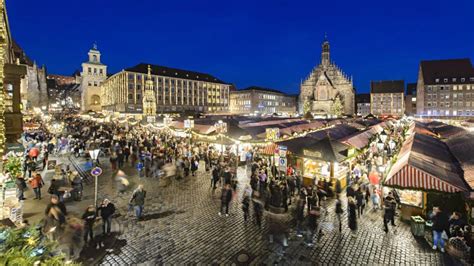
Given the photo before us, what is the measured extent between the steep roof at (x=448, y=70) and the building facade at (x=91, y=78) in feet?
325

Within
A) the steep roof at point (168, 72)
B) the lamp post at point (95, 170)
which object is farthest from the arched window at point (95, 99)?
the lamp post at point (95, 170)

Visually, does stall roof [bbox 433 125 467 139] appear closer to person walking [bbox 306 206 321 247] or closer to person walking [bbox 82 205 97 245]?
person walking [bbox 306 206 321 247]

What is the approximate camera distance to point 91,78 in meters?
85.9

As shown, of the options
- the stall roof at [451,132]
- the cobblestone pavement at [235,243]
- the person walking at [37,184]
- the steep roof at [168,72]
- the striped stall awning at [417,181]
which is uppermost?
the steep roof at [168,72]

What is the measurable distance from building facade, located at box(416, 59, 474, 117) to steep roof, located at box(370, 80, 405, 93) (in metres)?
7.72

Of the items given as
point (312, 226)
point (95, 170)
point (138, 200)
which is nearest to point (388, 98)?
point (312, 226)

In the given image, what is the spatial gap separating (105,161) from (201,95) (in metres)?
68.5

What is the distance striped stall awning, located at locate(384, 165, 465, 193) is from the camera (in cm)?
888

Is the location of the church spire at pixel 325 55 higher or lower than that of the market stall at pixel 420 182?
higher

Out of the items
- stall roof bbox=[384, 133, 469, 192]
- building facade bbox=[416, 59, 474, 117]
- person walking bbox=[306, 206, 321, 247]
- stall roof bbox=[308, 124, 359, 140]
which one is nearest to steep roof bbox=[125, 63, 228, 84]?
stall roof bbox=[308, 124, 359, 140]

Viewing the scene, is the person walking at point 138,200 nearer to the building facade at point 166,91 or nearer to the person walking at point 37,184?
the person walking at point 37,184

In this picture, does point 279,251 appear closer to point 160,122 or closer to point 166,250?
point 166,250

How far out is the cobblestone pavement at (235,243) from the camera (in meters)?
7.48

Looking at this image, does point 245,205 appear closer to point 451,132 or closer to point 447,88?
point 451,132
